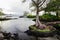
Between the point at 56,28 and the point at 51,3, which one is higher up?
the point at 51,3

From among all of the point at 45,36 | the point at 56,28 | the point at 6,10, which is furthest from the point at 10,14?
the point at 56,28

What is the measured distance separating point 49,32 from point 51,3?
1.53 meters

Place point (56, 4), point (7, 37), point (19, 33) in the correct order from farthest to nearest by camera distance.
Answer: point (56, 4) → point (19, 33) → point (7, 37)

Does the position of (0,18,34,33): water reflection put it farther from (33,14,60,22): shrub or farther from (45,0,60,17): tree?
(45,0,60,17): tree

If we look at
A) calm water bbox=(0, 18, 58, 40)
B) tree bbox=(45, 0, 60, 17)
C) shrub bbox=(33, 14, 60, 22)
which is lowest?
calm water bbox=(0, 18, 58, 40)

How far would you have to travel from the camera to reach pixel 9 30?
8406mm

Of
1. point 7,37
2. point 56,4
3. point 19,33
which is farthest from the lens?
point 56,4

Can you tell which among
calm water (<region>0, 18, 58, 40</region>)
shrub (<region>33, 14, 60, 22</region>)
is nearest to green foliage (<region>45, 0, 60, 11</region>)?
shrub (<region>33, 14, 60, 22</region>)

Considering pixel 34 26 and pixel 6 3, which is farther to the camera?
pixel 34 26

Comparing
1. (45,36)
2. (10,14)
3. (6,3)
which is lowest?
(45,36)

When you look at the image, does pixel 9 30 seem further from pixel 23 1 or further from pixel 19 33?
pixel 23 1

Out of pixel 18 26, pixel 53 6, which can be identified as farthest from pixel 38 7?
pixel 18 26

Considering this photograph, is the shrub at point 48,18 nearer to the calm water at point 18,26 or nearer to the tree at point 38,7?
the tree at point 38,7

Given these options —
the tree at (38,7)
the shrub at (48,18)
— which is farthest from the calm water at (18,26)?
the shrub at (48,18)
